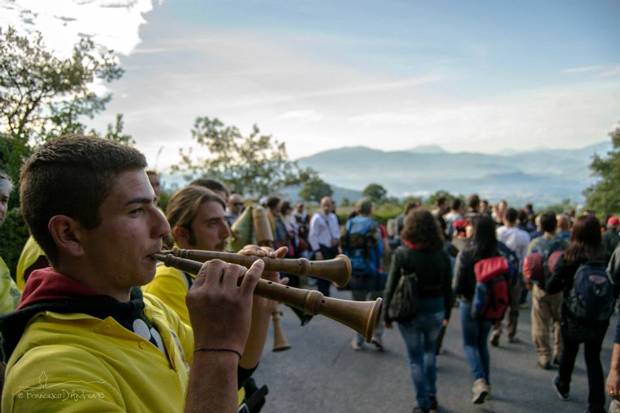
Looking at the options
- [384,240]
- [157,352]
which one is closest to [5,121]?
[157,352]

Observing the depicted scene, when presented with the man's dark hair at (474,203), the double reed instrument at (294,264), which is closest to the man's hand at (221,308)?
the double reed instrument at (294,264)

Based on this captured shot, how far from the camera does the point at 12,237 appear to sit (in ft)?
13.6

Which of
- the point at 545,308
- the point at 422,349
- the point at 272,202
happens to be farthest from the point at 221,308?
the point at 272,202

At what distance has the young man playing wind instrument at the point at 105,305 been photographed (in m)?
1.20

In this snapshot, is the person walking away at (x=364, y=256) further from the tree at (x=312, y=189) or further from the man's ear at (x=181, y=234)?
the tree at (x=312, y=189)

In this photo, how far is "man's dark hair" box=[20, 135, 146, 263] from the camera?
4.58ft

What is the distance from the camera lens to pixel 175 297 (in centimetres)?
236

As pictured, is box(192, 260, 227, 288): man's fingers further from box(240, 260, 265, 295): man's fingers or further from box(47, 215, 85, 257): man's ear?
box(47, 215, 85, 257): man's ear

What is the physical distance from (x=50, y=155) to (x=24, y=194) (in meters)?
0.17

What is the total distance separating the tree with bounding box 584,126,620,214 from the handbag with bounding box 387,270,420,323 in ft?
152

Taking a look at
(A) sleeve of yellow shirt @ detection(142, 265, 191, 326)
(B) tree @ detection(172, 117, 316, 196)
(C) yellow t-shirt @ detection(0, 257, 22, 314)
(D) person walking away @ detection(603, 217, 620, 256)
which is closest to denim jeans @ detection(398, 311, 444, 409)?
(A) sleeve of yellow shirt @ detection(142, 265, 191, 326)

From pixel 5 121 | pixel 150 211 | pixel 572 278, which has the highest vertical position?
pixel 5 121

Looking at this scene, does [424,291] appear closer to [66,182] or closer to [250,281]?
[250,281]

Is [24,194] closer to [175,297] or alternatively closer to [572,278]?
[175,297]
